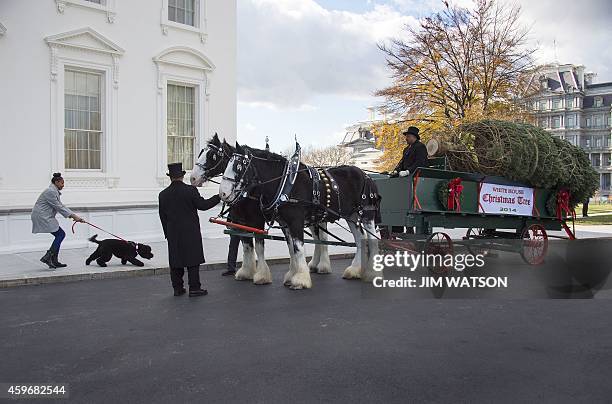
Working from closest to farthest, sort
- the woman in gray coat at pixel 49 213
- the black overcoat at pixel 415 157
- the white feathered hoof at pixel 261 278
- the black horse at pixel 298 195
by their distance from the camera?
the black horse at pixel 298 195 < the white feathered hoof at pixel 261 278 < the black overcoat at pixel 415 157 < the woman in gray coat at pixel 49 213

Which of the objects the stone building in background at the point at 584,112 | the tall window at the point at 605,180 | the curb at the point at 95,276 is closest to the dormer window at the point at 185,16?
the curb at the point at 95,276

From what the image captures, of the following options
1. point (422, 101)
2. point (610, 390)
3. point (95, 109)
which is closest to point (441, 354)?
point (610, 390)

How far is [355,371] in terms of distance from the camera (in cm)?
470

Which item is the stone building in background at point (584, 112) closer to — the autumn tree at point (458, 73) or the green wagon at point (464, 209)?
the autumn tree at point (458, 73)

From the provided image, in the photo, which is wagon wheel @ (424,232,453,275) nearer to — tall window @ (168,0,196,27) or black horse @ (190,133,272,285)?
black horse @ (190,133,272,285)

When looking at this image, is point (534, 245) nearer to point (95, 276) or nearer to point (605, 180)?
point (95, 276)

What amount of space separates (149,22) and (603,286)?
40.6ft

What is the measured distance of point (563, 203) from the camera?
10531mm

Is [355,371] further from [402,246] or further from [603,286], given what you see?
[603,286]

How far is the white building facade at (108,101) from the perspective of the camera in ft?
41.3

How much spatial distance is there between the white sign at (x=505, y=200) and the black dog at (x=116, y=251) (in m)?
6.09

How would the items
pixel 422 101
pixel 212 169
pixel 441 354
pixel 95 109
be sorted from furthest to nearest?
1. pixel 422 101
2. pixel 95 109
3. pixel 212 169
4. pixel 441 354

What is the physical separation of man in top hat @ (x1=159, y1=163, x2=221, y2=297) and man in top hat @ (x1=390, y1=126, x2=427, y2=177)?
10.9 ft

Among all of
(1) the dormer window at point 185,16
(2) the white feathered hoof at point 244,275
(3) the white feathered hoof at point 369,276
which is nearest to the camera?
(3) the white feathered hoof at point 369,276
